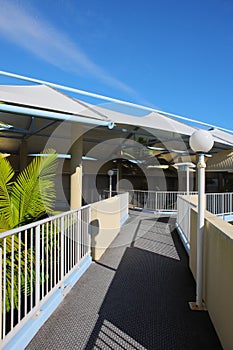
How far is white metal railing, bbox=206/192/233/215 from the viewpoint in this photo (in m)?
10.4

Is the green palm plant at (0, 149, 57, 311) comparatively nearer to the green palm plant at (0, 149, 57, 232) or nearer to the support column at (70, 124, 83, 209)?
the green palm plant at (0, 149, 57, 232)

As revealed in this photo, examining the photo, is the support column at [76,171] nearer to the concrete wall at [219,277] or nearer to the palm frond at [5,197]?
the palm frond at [5,197]

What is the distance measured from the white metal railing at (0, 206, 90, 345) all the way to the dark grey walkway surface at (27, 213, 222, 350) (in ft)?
1.07

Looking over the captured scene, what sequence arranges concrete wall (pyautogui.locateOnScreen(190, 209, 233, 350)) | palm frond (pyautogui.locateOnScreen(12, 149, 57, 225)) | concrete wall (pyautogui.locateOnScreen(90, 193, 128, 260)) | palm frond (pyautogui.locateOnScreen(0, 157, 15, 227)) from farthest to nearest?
concrete wall (pyautogui.locateOnScreen(90, 193, 128, 260)), palm frond (pyautogui.locateOnScreen(12, 149, 57, 225)), palm frond (pyautogui.locateOnScreen(0, 157, 15, 227)), concrete wall (pyautogui.locateOnScreen(190, 209, 233, 350))

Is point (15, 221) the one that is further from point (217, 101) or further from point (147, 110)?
point (217, 101)

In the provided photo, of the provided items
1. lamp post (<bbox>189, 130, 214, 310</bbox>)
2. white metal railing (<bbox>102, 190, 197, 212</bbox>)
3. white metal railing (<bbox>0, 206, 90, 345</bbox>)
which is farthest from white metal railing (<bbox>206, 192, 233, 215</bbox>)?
white metal railing (<bbox>0, 206, 90, 345</bbox>)

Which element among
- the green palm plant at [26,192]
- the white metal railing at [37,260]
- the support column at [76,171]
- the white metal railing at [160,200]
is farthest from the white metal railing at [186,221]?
the white metal railing at [160,200]

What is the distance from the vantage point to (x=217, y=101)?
47.9 ft

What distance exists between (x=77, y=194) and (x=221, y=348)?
4.96 metres

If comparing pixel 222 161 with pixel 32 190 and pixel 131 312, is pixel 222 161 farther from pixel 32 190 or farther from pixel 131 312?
pixel 32 190

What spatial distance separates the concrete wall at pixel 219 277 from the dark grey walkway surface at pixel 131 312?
21 cm

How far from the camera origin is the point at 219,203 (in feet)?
35.9

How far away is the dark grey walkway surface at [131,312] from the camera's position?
8.34ft

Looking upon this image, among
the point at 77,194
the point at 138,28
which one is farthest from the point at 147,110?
the point at 77,194
